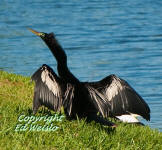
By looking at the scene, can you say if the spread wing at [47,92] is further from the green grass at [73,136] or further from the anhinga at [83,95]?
the green grass at [73,136]

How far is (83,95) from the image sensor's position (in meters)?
7.66

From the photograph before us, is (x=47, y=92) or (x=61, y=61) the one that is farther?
(x=61, y=61)

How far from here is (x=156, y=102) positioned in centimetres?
1318

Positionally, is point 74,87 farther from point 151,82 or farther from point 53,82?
point 151,82

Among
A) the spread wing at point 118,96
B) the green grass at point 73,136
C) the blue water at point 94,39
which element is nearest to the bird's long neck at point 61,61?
the spread wing at point 118,96

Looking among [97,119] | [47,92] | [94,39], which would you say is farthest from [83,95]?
[94,39]

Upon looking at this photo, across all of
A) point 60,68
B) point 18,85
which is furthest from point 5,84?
point 60,68

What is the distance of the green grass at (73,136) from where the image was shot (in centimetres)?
693

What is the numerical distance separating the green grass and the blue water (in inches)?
134

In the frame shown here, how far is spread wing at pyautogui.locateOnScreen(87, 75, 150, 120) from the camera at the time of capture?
773cm

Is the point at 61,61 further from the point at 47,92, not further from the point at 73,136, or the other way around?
the point at 73,136

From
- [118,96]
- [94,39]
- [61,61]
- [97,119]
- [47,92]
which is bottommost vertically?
[94,39]

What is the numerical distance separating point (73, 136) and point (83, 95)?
58 centimetres

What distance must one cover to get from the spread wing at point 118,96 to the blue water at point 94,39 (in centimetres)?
362
